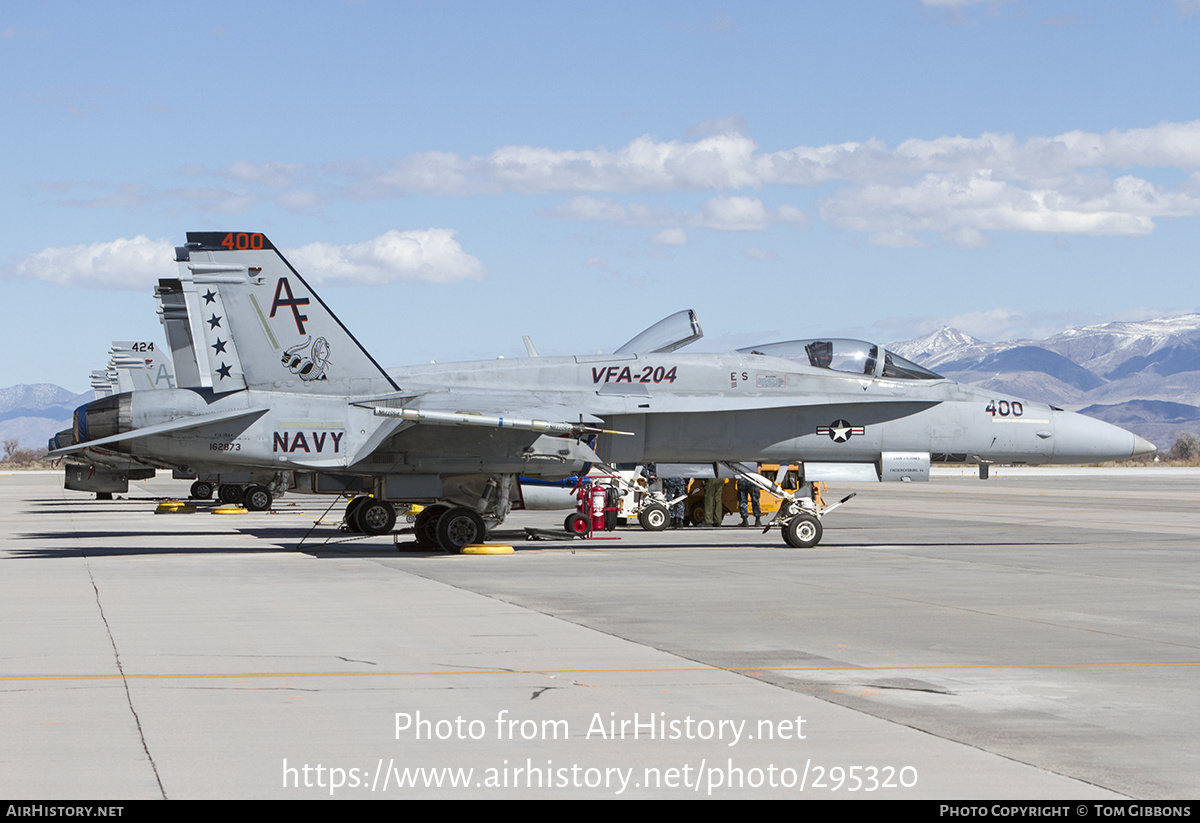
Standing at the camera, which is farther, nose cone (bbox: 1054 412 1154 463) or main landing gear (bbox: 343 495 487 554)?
nose cone (bbox: 1054 412 1154 463)


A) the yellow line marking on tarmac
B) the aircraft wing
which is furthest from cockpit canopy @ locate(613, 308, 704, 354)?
the yellow line marking on tarmac

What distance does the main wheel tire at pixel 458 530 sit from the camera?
18734 mm

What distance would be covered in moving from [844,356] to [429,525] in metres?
7.24

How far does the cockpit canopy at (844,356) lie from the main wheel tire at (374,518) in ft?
26.6

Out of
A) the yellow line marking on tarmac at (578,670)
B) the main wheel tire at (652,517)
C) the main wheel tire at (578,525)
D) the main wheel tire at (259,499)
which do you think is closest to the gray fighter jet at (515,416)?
the main wheel tire at (578,525)

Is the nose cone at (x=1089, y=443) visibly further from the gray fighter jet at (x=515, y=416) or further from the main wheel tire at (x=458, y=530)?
the main wheel tire at (x=458, y=530)

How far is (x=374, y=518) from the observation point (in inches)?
932

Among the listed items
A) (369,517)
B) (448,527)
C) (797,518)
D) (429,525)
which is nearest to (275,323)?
(429,525)

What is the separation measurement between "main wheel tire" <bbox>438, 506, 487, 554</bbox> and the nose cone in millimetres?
9495

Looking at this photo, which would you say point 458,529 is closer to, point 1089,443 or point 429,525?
point 429,525

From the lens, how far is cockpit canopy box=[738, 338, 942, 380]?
1975 cm

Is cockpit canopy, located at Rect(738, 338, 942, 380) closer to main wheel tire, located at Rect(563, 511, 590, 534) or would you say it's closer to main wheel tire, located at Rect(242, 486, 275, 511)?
main wheel tire, located at Rect(563, 511, 590, 534)
